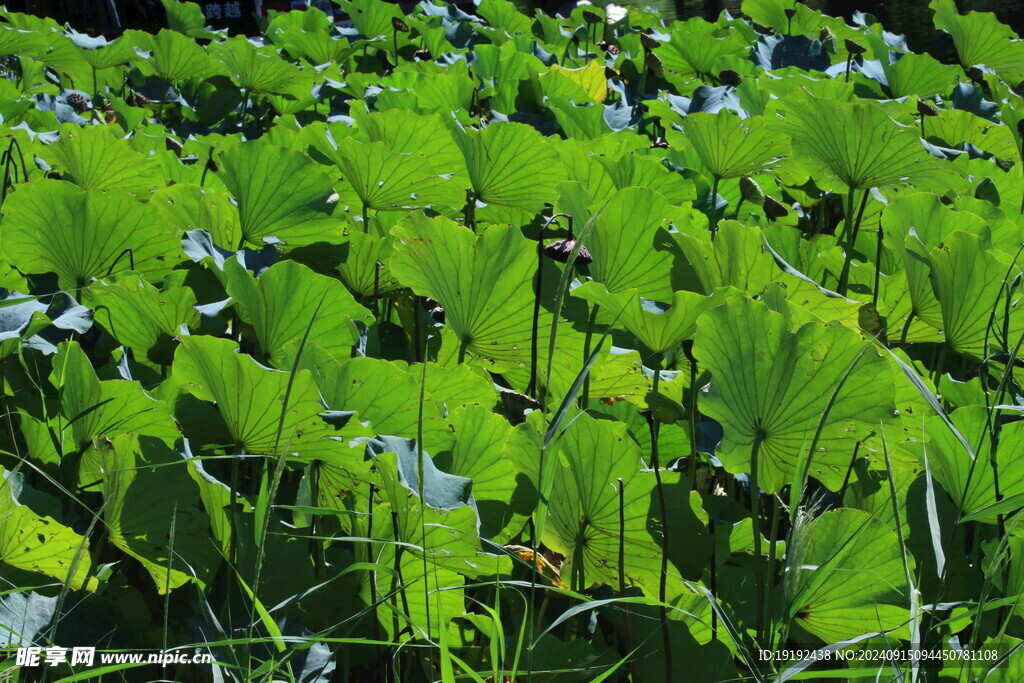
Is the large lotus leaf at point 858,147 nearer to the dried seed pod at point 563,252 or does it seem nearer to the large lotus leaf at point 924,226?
the large lotus leaf at point 924,226

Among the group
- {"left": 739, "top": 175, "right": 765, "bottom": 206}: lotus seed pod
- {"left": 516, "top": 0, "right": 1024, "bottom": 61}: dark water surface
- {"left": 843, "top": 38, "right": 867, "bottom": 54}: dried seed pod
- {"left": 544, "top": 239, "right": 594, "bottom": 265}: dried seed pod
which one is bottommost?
{"left": 516, "top": 0, "right": 1024, "bottom": 61}: dark water surface

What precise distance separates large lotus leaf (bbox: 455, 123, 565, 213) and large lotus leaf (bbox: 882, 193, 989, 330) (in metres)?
0.36

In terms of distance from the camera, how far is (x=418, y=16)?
268 cm

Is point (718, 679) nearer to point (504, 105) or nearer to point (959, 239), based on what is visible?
point (959, 239)

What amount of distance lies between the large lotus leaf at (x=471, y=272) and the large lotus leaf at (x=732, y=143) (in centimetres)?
51

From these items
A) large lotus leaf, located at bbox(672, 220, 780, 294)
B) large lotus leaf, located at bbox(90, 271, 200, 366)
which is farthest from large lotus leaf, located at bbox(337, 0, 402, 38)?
large lotus leaf, located at bbox(672, 220, 780, 294)

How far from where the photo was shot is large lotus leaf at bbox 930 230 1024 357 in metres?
0.82

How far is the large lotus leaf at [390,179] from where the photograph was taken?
1.02 metres

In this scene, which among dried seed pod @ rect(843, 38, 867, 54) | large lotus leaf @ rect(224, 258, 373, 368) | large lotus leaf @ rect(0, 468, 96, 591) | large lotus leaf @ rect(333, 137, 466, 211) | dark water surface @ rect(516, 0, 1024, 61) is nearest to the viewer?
large lotus leaf @ rect(0, 468, 96, 591)

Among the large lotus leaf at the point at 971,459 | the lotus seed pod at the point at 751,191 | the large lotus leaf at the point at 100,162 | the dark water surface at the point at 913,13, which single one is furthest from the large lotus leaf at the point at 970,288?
the dark water surface at the point at 913,13

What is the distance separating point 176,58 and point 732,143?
1.23 m

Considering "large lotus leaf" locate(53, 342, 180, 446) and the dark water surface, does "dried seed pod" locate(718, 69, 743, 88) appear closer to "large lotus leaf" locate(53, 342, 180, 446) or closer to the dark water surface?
"large lotus leaf" locate(53, 342, 180, 446)

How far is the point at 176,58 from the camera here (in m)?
1.94

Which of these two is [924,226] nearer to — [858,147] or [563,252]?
[858,147]
